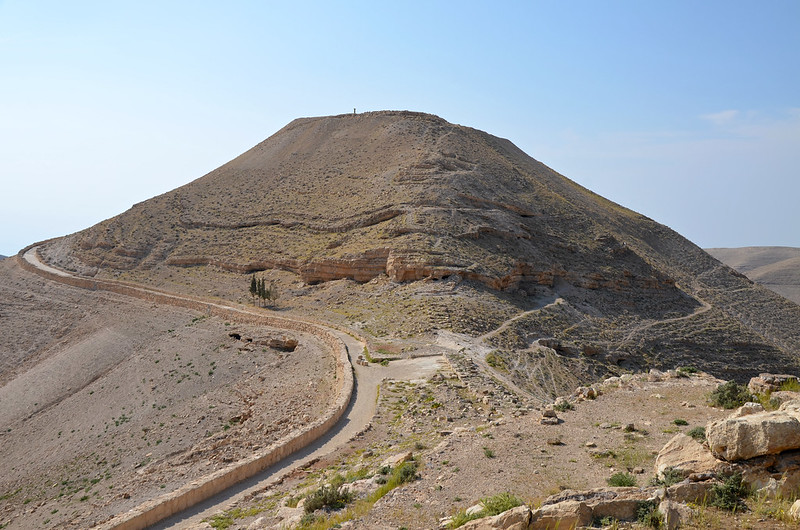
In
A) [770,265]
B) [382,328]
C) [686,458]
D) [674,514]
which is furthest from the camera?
[770,265]

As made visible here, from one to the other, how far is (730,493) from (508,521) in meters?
2.47

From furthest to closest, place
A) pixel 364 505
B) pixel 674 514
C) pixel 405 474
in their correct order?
pixel 405 474 < pixel 364 505 < pixel 674 514

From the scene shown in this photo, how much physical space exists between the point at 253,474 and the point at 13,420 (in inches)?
664

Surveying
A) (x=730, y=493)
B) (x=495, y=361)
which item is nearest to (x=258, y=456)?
(x=730, y=493)

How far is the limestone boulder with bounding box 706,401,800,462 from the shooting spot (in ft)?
22.3

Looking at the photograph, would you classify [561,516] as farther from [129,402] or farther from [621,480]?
[129,402]

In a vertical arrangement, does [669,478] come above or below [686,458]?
below

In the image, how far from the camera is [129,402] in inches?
896

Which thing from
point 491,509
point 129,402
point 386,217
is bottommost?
point 129,402

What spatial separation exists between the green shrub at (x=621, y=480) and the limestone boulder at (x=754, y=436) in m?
1.10

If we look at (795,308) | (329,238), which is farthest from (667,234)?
(329,238)

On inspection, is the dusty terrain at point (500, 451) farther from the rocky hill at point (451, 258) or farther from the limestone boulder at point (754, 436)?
the rocky hill at point (451, 258)

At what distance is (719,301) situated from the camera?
40875 millimetres

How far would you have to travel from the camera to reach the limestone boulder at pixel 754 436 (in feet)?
22.3
